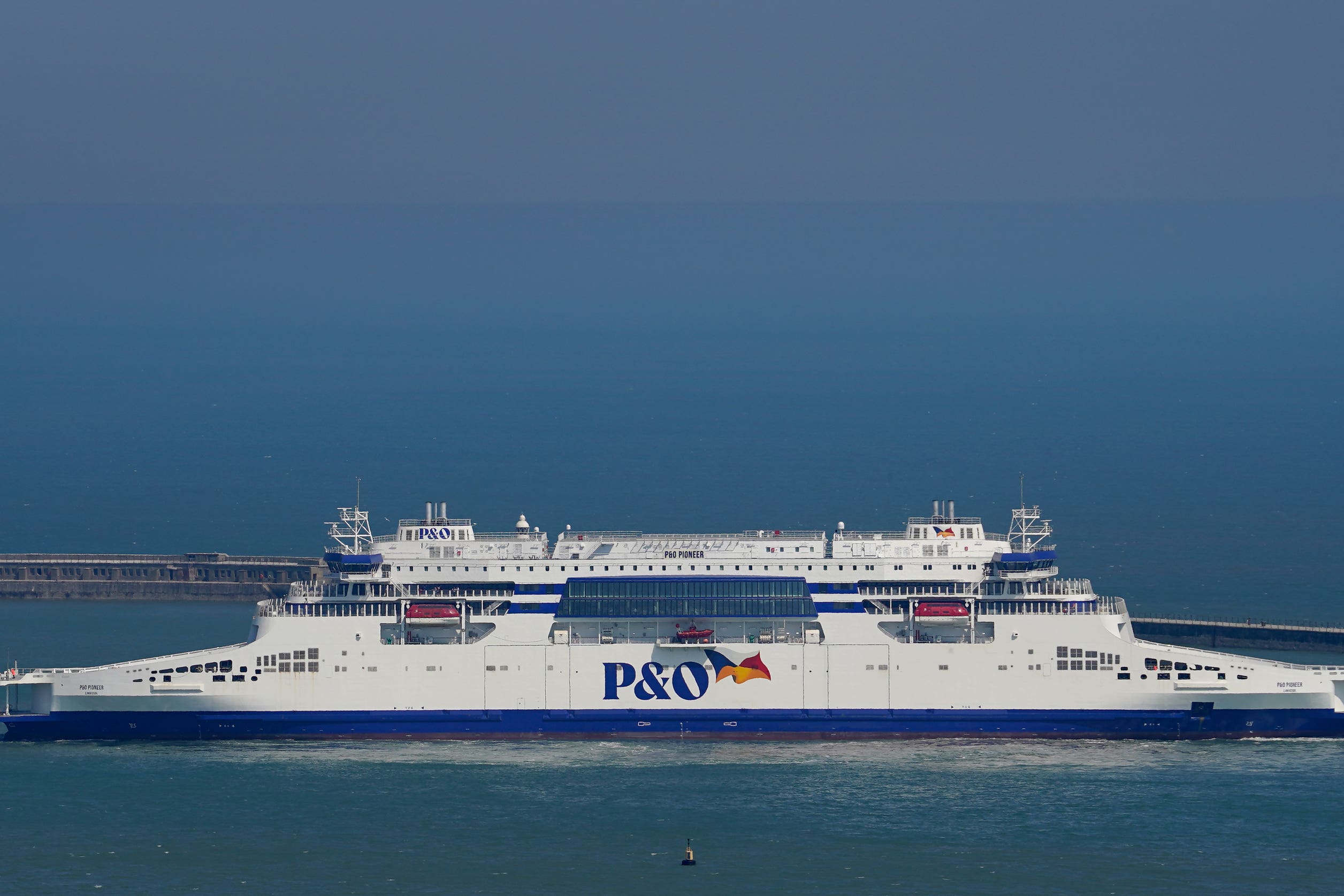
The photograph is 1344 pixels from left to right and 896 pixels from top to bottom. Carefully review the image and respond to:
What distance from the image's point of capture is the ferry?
5728 centimetres

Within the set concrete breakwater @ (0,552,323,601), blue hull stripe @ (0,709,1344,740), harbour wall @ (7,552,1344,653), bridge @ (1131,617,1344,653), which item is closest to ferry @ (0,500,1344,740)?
blue hull stripe @ (0,709,1344,740)

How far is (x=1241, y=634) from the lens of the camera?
7194 centimetres

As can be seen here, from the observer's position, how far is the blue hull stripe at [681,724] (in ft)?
188

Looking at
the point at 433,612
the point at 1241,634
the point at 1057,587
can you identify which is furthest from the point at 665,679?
the point at 1241,634

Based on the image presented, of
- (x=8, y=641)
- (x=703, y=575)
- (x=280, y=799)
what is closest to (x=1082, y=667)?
(x=703, y=575)

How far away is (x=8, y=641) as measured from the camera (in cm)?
6994

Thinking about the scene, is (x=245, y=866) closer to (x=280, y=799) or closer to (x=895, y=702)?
(x=280, y=799)

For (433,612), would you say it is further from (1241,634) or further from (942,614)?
(1241,634)

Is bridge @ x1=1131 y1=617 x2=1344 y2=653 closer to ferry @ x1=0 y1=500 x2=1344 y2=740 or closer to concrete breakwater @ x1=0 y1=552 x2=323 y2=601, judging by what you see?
ferry @ x1=0 y1=500 x2=1344 y2=740

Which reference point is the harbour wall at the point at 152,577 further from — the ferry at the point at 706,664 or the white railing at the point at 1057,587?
the white railing at the point at 1057,587

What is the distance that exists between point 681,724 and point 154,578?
32069mm

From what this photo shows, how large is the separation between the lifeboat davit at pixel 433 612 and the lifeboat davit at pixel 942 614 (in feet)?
39.1

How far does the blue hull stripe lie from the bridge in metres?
14.0

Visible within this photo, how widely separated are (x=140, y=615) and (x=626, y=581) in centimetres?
2529
